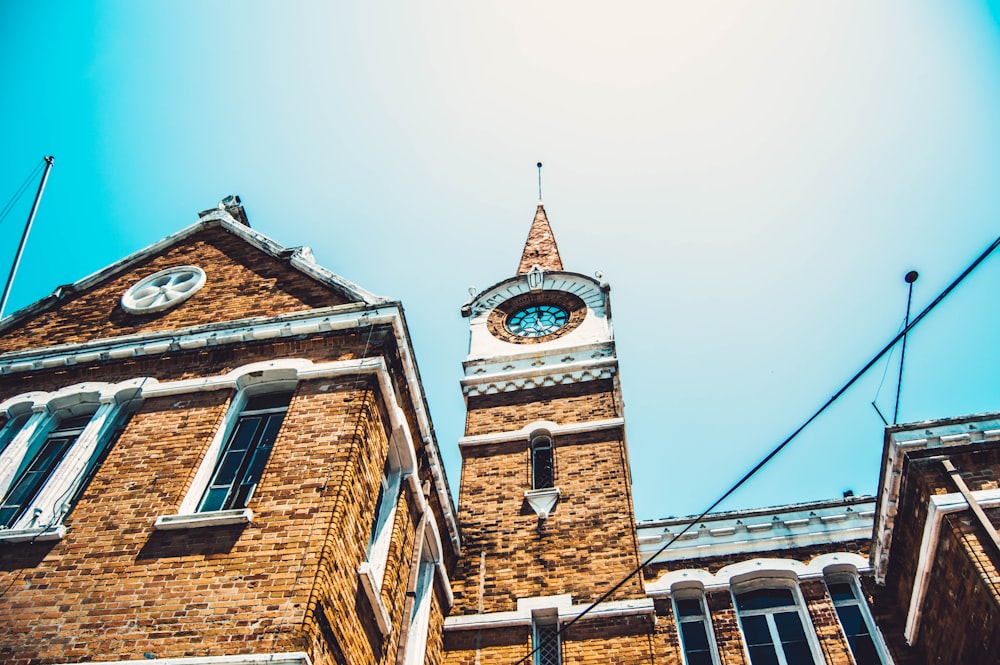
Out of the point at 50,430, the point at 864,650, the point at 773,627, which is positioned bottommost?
the point at 864,650

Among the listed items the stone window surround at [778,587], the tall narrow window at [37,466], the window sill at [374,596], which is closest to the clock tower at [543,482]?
the stone window surround at [778,587]

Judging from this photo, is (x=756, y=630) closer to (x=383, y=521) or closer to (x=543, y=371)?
(x=383, y=521)

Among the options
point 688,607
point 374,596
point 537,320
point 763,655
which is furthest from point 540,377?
point 374,596

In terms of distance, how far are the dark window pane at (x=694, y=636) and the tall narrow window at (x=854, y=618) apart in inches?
87.8

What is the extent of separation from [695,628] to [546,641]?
255cm

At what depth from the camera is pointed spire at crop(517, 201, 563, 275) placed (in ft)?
85.0

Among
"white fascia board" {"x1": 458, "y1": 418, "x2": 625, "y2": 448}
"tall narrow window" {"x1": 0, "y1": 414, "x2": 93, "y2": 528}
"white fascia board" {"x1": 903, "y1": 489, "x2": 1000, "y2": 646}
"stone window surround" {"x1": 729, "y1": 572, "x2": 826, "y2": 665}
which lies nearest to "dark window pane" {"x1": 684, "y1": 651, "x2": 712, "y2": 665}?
"stone window surround" {"x1": 729, "y1": 572, "x2": 826, "y2": 665}

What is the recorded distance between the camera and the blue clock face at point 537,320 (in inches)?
820

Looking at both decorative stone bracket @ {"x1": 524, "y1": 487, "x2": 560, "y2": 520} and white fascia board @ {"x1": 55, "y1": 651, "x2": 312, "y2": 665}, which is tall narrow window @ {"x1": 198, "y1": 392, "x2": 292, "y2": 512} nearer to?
white fascia board @ {"x1": 55, "y1": 651, "x2": 312, "y2": 665}

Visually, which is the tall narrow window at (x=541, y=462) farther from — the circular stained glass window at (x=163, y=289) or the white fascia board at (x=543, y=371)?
the circular stained glass window at (x=163, y=289)

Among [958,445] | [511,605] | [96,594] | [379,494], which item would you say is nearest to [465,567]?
[511,605]

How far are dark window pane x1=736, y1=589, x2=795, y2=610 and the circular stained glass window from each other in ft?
35.5

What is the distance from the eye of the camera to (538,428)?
17.2m

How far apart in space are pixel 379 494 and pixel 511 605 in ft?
13.1
